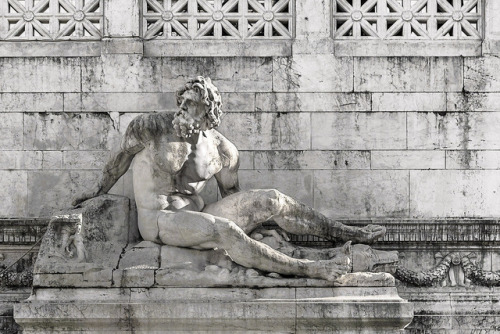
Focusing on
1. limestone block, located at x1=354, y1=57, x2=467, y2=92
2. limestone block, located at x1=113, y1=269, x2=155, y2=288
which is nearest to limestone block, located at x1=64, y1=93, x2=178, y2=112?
limestone block, located at x1=354, y1=57, x2=467, y2=92

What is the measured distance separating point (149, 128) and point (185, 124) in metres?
0.48

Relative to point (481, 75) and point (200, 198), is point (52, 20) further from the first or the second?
point (481, 75)

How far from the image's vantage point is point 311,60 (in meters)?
15.6

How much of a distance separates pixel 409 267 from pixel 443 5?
10.9ft

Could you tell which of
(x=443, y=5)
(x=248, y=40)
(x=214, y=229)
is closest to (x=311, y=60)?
(x=248, y=40)

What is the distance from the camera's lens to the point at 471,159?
608 inches

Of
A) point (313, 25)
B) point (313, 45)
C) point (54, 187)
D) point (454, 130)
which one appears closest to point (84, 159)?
point (54, 187)

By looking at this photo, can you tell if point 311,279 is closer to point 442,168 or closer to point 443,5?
point 442,168

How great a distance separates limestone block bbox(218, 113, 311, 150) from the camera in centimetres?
1545

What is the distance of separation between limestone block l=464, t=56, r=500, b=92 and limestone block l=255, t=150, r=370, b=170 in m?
1.64

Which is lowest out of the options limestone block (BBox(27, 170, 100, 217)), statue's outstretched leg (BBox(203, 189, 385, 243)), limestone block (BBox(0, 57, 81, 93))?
statue's outstretched leg (BBox(203, 189, 385, 243))

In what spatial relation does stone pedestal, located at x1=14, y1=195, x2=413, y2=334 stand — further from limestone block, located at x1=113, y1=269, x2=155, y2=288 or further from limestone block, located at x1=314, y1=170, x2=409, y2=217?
limestone block, located at x1=314, y1=170, x2=409, y2=217

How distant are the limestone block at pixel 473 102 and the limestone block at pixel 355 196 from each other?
4.08ft

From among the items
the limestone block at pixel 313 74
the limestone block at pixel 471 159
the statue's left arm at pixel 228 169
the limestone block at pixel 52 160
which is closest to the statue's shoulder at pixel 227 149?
the statue's left arm at pixel 228 169
